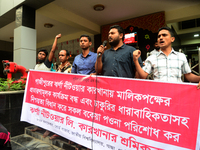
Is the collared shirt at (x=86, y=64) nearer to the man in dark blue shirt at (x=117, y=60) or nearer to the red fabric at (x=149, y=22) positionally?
the man in dark blue shirt at (x=117, y=60)

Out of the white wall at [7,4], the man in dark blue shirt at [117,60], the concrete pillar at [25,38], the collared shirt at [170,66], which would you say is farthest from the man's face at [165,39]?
the white wall at [7,4]

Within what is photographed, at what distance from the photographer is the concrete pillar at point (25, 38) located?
442cm

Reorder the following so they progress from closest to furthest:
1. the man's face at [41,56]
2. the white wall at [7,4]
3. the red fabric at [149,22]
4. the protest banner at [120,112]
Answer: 1. the protest banner at [120,112]
2. the man's face at [41,56]
3. the white wall at [7,4]
4. the red fabric at [149,22]

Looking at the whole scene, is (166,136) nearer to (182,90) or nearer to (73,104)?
(182,90)

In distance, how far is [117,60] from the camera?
1.87m

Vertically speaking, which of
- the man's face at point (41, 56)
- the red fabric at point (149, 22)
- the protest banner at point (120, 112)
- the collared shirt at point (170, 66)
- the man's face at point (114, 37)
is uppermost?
the red fabric at point (149, 22)

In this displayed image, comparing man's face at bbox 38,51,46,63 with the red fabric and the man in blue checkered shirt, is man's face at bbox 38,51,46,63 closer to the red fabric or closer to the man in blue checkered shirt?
the man in blue checkered shirt

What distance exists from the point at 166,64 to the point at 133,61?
40 cm

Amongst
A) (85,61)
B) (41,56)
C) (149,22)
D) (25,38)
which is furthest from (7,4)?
(149,22)

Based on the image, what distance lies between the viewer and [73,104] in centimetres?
186

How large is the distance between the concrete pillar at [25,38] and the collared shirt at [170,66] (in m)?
4.10

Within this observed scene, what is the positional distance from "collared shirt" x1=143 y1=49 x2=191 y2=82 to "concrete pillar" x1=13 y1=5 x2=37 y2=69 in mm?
4104

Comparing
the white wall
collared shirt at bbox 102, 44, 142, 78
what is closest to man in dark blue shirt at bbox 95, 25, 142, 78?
collared shirt at bbox 102, 44, 142, 78

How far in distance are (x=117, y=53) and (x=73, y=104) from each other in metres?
0.92
